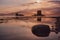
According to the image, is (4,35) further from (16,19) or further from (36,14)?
(36,14)

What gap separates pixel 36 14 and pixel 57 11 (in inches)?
8.8

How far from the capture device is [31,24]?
1519 millimetres

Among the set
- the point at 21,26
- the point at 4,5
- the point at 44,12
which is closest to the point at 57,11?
the point at 44,12

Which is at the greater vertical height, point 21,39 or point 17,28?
point 17,28

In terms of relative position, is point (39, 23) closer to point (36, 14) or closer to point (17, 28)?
point (36, 14)

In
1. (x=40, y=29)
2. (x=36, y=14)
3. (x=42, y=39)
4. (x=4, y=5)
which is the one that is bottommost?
(x=42, y=39)

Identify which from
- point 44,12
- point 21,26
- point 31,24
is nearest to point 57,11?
point 44,12

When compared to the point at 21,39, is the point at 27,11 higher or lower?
higher

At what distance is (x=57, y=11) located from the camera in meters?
1.55

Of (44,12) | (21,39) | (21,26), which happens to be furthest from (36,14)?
(21,39)

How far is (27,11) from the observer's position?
155 cm

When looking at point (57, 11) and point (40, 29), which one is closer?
point (40, 29)

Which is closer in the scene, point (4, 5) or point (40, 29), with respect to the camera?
point (40, 29)

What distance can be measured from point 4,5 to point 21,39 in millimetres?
398
